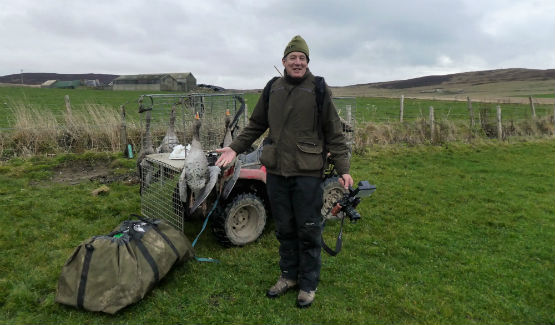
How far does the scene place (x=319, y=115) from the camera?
2.67m

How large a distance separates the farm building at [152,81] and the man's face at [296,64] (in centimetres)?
5501

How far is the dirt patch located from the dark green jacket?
4.29 metres

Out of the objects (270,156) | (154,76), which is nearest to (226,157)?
(270,156)

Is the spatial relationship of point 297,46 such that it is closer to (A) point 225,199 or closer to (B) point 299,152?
(B) point 299,152

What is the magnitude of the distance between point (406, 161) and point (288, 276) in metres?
6.58

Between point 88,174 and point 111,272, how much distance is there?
4823 millimetres

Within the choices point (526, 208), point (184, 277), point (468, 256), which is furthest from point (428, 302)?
point (526, 208)

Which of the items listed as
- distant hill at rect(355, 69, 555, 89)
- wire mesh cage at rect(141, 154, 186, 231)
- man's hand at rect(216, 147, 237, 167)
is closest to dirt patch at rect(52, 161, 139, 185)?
wire mesh cage at rect(141, 154, 186, 231)

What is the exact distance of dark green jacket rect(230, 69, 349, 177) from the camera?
2652 mm

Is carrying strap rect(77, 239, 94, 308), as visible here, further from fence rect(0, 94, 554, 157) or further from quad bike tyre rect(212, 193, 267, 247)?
fence rect(0, 94, 554, 157)

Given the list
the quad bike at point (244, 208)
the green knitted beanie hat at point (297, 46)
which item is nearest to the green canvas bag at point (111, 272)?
the quad bike at point (244, 208)

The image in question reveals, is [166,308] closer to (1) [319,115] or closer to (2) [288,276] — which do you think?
(2) [288,276]

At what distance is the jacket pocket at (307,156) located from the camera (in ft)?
8.71

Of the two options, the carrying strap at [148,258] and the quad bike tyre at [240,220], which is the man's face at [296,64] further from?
the carrying strap at [148,258]
